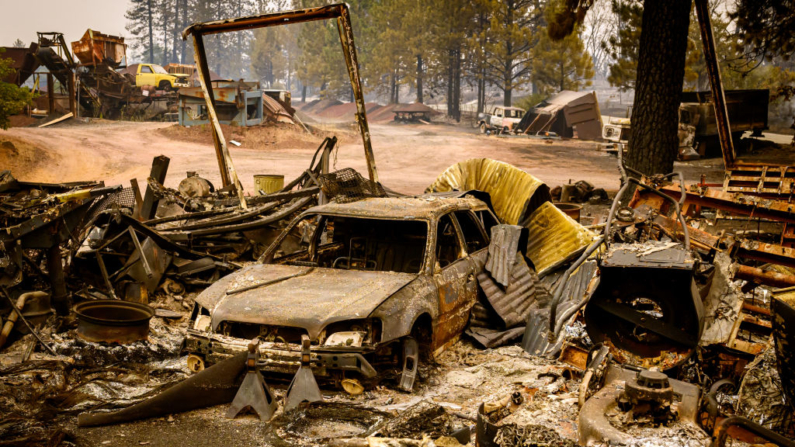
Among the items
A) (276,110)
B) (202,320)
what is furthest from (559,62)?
(202,320)

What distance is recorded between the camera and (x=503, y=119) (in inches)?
1389

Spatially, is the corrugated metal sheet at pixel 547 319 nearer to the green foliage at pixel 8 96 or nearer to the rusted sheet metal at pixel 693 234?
the rusted sheet metal at pixel 693 234

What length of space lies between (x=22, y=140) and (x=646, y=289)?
815 inches

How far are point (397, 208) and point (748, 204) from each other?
375 cm

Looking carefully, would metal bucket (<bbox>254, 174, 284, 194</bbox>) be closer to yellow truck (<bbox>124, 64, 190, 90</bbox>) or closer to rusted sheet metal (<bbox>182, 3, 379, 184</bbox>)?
rusted sheet metal (<bbox>182, 3, 379, 184</bbox>)

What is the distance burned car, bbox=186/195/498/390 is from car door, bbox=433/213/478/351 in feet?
0.03

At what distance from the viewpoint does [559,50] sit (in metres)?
36.5

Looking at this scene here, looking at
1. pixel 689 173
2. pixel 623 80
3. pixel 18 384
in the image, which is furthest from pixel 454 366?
pixel 623 80

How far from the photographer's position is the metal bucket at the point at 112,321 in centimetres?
603

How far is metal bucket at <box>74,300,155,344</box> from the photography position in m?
6.03

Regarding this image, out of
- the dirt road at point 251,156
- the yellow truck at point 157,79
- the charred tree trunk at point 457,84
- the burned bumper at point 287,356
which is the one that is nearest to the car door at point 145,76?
the yellow truck at point 157,79

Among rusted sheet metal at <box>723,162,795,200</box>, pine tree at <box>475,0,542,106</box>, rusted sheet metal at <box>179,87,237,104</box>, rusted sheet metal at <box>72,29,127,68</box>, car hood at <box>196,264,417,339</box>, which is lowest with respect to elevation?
car hood at <box>196,264,417,339</box>

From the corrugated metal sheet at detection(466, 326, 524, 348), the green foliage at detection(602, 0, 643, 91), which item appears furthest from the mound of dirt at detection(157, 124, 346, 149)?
the corrugated metal sheet at detection(466, 326, 524, 348)

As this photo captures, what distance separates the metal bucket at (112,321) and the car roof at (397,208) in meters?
1.87
